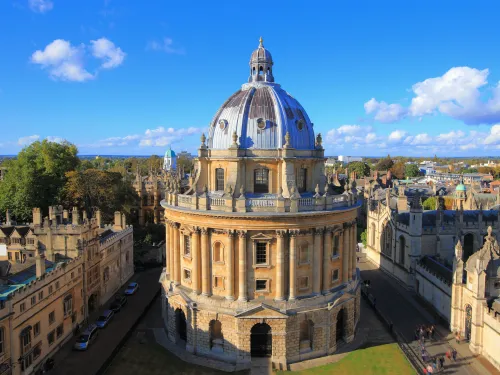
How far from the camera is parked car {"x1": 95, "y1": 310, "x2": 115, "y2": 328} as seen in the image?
4045 centimetres

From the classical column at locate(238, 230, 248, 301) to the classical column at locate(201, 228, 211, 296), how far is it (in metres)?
2.94

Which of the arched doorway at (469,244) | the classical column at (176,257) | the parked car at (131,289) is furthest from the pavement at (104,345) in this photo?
the arched doorway at (469,244)

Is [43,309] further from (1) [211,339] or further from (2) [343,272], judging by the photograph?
(2) [343,272]

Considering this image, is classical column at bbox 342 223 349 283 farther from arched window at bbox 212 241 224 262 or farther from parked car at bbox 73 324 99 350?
parked car at bbox 73 324 99 350

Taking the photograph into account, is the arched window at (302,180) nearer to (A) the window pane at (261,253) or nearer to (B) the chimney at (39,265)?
(A) the window pane at (261,253)

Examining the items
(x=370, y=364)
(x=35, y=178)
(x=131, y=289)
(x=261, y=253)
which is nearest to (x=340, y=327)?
(x=370, y=364)

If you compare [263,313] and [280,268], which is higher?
[280,268]

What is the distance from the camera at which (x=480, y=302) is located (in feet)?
117

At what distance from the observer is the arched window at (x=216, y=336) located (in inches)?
1396

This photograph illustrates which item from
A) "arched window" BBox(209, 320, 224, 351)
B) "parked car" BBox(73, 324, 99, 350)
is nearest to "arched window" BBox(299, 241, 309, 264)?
"arched window" BBox(209, 320, 224, 351)

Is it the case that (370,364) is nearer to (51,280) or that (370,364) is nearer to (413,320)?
(413,320)

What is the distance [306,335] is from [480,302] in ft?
50.1

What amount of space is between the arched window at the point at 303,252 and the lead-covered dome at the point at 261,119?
8876mm

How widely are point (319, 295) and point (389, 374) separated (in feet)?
26.2
